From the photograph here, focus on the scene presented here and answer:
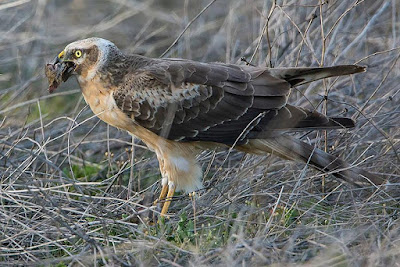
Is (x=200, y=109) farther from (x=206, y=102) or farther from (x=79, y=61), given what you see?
(x=79, y=61)

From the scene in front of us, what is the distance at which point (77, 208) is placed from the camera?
5.48 m

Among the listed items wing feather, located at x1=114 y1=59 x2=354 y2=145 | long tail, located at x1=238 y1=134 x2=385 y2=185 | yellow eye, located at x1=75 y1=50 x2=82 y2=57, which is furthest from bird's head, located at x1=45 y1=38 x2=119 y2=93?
long tail, located at x1=238 y1=134 x2=385 y2=185

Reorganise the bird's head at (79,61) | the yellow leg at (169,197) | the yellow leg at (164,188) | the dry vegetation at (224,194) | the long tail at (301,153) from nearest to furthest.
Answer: the dry vegetation at (224,194) < the long tail at (301,153) < the yellow leg at (169,197) < the bird's head at (79,61) < the yellow leg at (164,188)

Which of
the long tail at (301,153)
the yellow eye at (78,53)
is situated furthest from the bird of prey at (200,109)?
the yellow eye at (78,53)

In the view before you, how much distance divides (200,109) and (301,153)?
2.78 ft

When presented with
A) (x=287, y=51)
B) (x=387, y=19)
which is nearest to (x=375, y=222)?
(x=287, y=51)

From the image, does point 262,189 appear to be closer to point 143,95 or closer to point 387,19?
point 143,95

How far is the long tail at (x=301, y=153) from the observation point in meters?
5.70

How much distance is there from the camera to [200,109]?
19.2 feet

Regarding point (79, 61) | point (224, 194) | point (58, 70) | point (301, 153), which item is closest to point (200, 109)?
point (224, 194)

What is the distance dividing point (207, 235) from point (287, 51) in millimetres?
2963

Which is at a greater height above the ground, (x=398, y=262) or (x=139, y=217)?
(x=398, y=262)

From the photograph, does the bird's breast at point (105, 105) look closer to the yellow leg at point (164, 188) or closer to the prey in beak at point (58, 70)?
the prey in beak at point (58, 70)

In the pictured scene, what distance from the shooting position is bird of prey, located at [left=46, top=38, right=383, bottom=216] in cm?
575
